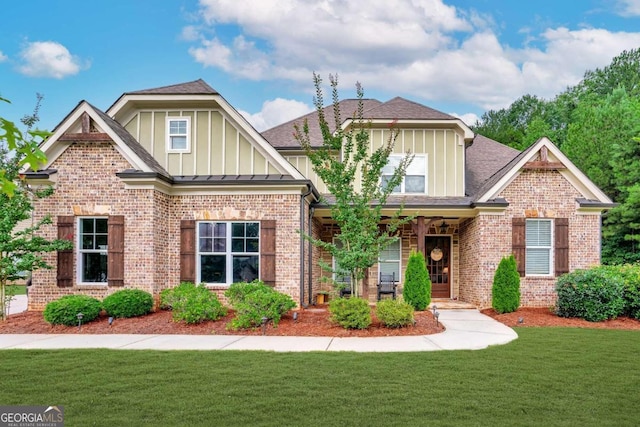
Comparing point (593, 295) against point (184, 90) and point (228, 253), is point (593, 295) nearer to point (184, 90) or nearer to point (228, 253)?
point (228, 253)

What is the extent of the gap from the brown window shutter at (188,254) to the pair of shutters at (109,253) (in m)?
1.49

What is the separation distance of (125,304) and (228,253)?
2.88m

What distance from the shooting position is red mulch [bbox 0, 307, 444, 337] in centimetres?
1031

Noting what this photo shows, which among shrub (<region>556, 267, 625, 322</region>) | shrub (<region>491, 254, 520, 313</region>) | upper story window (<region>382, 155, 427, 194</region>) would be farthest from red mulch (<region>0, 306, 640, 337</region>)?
upper story window (<region>382, 155, 427, 194</region>)

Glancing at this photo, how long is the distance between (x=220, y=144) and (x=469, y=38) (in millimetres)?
17072

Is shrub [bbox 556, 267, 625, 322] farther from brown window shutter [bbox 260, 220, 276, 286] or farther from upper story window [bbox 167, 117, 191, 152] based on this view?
upper story window [bbox 167, 117, 191, 152]

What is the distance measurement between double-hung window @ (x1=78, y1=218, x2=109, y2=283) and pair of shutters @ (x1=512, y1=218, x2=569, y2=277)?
1090cm

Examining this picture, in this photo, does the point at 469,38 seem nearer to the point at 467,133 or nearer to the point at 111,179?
the point at 467,133

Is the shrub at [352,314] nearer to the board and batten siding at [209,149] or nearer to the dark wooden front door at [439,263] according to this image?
the board and batten siding at [209,149]

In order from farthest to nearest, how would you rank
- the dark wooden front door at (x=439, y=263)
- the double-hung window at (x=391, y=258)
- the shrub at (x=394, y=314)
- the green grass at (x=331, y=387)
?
1. the dark wooden front door at (x=439, y=263)
2. the double-hung window at (x=391, y=258)
3. the shrub at (x=394, y=314)
4. the green grass at (x=331, y=387)

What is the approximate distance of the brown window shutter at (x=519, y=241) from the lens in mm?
14500

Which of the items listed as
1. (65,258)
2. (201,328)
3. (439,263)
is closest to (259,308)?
(201,328)

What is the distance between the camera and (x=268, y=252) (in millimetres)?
13016

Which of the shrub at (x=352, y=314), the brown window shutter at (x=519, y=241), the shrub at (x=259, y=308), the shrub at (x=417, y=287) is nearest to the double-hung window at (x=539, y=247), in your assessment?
the brown window shutter at (x=519, y=241)
